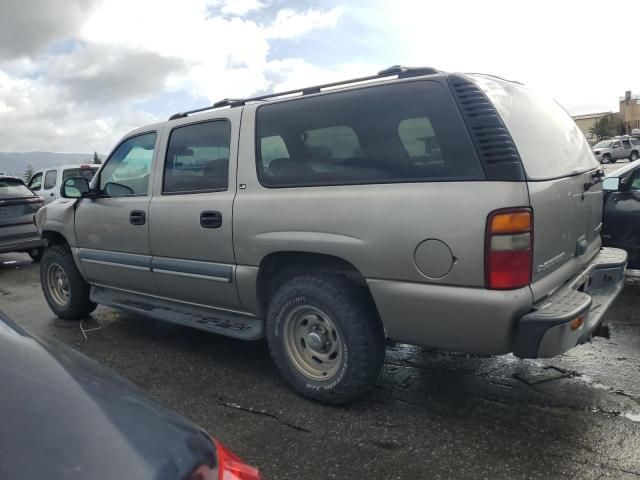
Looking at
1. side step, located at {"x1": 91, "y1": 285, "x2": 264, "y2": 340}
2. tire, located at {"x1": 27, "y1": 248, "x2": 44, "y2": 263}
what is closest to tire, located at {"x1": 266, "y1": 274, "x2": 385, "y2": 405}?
side step, located at {"x1": 91, "y1": 285, "x2": 264, "y2": 340}

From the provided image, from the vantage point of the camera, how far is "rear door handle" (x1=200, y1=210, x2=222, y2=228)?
3.67m

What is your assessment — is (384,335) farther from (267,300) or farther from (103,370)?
(103,370)

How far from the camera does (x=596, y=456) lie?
2637mm

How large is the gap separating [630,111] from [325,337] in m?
81.5

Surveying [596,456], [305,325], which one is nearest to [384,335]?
[305,325]

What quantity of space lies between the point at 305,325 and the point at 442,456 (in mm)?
1140

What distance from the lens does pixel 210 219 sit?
3719mm

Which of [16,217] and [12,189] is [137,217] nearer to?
[16,217]

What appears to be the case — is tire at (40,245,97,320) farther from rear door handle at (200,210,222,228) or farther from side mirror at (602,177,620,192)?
side mirror at (602,177,620,192)

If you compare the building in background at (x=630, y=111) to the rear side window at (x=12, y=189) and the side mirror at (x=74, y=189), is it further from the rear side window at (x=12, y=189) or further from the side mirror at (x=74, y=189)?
the side mirror at (x=74, y=189)

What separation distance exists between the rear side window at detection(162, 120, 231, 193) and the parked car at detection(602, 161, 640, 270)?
3.88 metres

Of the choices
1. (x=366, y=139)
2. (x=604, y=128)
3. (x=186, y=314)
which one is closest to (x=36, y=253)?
(x=186, y=314)

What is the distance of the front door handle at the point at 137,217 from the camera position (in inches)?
168

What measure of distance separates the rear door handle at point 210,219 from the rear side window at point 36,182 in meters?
11.3
